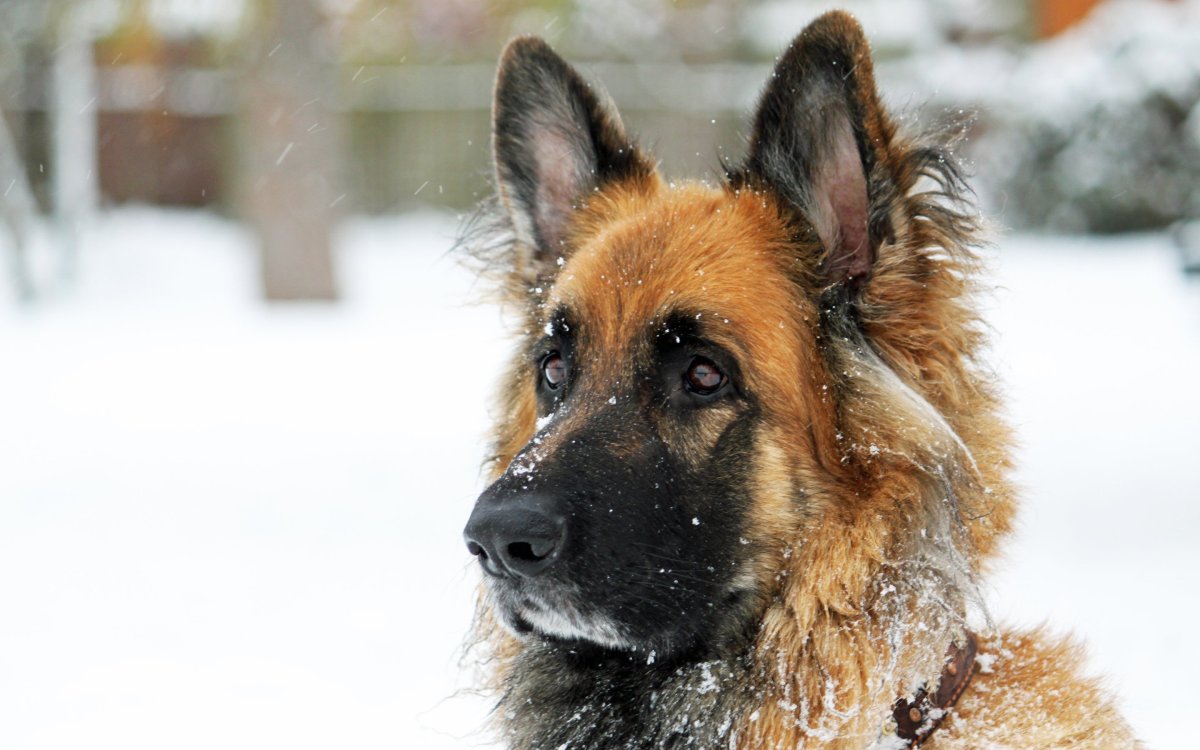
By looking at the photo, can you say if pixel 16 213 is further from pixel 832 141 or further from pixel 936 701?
pixel 936 701

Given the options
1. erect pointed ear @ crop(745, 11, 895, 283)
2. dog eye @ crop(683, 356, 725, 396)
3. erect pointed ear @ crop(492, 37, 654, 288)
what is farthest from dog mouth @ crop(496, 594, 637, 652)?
erect pointed ear @ crop(492, 37, 654, 288)

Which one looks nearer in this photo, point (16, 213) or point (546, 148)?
point (546, 148)

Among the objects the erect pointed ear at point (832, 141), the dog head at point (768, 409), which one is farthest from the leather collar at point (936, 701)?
the erect pointed ear at point (832, 141)

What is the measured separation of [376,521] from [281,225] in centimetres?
852

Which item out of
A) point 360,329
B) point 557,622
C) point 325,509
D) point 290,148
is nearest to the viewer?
point 557,622

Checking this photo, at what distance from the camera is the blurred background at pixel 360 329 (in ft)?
18.6

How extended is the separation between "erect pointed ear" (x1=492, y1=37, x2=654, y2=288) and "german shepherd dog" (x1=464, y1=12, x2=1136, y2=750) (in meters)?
0.67

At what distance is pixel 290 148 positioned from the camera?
1568cm

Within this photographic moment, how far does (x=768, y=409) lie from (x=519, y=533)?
0.81 m

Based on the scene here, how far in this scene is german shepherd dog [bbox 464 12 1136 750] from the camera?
315 cm

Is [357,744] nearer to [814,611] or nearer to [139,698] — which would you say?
[139,698]

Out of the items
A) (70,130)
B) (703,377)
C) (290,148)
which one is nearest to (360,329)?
(290,148)

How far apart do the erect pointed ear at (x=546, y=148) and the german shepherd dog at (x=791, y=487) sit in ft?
2.21

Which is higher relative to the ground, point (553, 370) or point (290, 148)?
point (290, 148)
